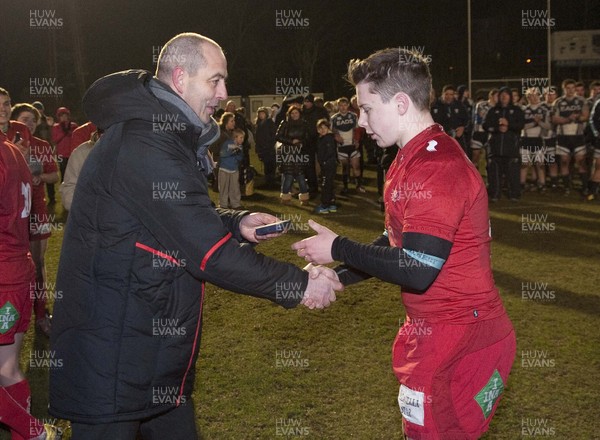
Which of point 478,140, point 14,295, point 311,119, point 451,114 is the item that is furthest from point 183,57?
point 478,140

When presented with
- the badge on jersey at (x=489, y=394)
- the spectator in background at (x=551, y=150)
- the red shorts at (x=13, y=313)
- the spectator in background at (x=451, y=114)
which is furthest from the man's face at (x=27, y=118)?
the spectator in background at (x=551, y=150)

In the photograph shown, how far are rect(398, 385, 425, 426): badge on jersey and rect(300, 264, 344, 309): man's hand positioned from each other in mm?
513

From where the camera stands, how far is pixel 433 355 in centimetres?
277

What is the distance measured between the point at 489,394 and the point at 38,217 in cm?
490

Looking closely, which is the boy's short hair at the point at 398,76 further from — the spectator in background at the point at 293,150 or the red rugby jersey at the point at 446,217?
the spectator in background at the point at 293,150

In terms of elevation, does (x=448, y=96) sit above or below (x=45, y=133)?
above

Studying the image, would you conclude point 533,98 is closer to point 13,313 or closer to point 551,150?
point 551,150

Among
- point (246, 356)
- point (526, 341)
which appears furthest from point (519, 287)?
point (246, 356)

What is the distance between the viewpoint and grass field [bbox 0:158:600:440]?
497 cm

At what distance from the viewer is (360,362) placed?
611 cm

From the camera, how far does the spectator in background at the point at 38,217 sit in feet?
20.9

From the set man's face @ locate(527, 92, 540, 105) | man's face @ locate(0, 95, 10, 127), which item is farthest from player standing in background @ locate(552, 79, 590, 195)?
man's face @ locate(0, 95, 10, 127)

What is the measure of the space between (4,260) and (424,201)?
9.28 feet

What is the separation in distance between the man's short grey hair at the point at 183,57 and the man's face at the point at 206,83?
2 cm
